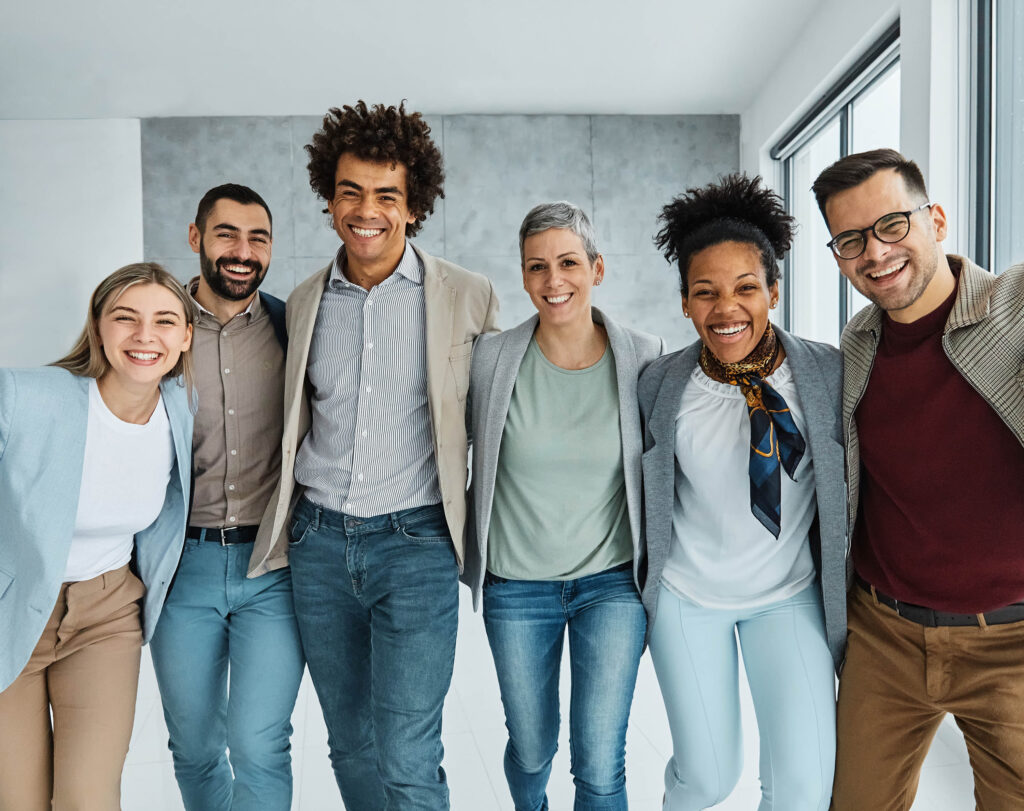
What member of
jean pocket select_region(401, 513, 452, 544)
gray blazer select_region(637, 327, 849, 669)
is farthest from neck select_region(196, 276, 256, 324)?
gray blazer select_region(637, 327, 849, 669)

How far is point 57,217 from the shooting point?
6691 millimetres

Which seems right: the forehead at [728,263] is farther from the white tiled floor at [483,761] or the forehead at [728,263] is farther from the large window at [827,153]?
the large window at [827,153]

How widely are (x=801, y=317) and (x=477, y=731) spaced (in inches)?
171

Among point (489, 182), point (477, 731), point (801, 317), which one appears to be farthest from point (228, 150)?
point (477, 731)

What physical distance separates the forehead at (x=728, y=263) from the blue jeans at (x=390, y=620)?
909mm

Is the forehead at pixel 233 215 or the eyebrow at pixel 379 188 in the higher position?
the eyebrow at pixel 379 188

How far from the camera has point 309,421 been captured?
2.20 meters

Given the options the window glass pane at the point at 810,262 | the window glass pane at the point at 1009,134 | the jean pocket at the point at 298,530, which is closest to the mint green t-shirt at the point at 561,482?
the jean pocket at the point at 298,530

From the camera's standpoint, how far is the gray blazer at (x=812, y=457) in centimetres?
188

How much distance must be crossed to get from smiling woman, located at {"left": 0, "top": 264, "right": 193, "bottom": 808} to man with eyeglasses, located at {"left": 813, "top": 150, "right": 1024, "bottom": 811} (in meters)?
1.66

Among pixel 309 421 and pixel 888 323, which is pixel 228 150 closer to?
pixel 309 421

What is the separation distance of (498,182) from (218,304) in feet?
16.1

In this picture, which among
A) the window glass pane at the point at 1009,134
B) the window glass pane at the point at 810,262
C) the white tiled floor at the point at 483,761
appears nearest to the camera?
the white tiled floor at the point at 483,761

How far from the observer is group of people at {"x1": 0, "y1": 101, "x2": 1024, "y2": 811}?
180cm
